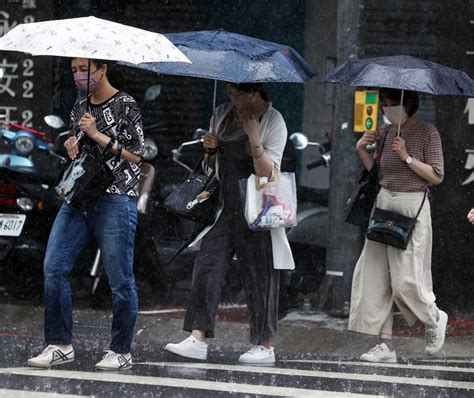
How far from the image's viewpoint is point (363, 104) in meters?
11.4

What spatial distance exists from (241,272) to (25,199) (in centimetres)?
303

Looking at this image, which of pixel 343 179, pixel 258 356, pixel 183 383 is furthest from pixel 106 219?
pixel 343 179

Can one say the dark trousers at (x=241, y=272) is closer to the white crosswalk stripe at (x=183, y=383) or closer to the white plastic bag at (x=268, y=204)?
the white plastic bag at (x=268, y=204)

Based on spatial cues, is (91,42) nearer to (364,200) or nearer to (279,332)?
(364,200)

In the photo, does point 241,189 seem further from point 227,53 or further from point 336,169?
point 336,169

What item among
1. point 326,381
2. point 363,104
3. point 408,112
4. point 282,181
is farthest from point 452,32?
point 326,381

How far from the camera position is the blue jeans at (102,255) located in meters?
8.22

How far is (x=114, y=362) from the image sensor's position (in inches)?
328

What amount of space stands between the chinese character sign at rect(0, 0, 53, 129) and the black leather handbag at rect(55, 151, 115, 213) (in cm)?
620

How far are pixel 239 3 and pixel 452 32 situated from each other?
389 centimetres

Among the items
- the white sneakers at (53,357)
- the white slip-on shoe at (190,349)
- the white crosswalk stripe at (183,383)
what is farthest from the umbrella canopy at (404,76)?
the white sneakers at (53,357)

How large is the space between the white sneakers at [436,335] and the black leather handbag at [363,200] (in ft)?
2.79

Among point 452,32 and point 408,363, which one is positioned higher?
point 452,32

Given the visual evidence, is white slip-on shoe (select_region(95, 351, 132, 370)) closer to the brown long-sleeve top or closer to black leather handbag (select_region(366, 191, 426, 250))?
black leather handbag (select_region(366, 191, 426, 250))
